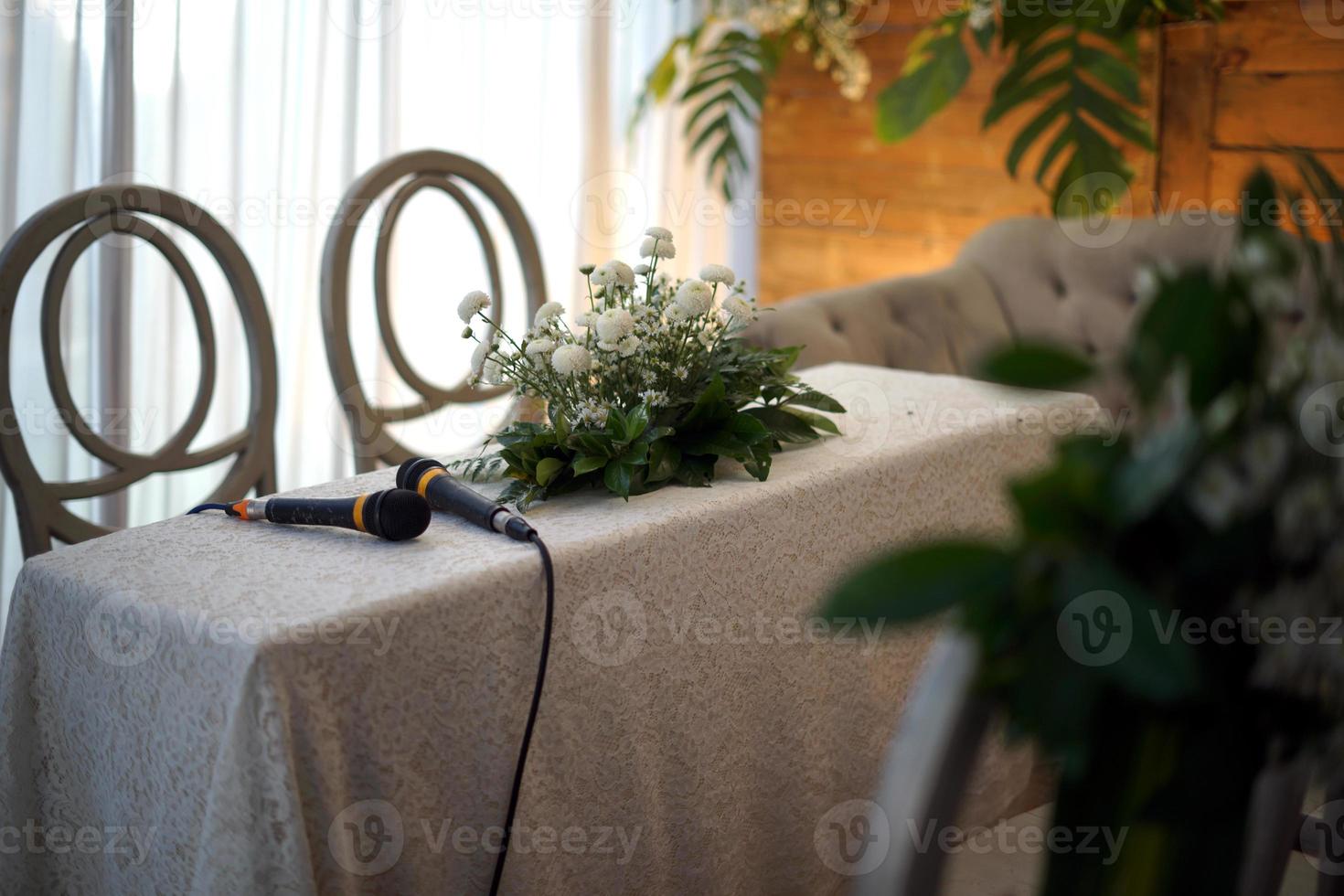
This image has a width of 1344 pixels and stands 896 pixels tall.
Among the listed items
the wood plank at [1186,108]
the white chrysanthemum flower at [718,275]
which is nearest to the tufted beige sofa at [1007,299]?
the wood plank at [1186,108]

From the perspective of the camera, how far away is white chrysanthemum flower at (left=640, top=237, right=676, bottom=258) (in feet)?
4.73

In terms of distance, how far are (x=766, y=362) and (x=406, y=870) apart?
0.74m

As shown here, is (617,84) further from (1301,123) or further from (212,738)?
(212,738)

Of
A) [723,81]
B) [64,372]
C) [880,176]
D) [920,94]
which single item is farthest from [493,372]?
[880,176]

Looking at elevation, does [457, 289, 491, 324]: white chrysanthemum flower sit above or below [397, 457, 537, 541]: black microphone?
above

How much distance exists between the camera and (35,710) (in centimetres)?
118

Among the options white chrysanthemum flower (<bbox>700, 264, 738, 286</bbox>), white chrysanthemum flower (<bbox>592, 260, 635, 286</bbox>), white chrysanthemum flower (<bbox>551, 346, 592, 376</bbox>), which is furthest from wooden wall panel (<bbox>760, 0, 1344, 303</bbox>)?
white chrysanthemum flower (<bbox>551, 346, 592, 376</bbox>)

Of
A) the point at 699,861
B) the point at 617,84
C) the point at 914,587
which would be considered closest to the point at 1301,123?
the point at 617,84

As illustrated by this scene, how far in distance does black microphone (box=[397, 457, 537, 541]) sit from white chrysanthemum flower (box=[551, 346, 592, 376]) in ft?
0.55

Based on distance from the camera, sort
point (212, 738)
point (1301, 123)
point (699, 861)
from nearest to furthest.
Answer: point (212, 738), point (699, 861), point (1301, 123)

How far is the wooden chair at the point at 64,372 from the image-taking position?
1604mm

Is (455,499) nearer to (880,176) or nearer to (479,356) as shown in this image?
(479,356)

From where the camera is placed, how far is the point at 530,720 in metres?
1.15

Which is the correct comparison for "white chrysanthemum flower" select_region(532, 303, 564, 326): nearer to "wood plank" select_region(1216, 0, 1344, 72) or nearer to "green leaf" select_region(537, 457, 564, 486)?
"green leaf" select_region(537, 457, 564, 486)
